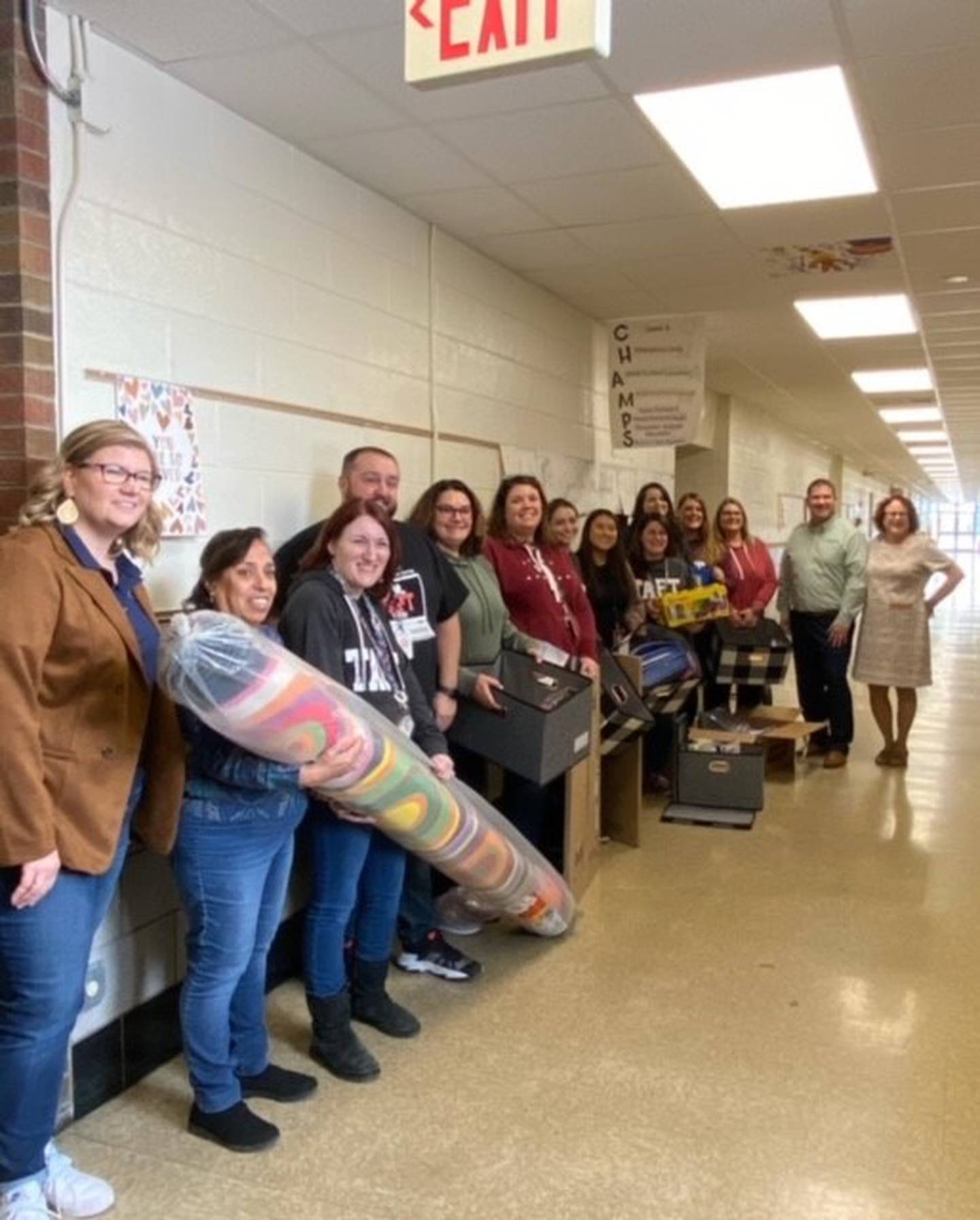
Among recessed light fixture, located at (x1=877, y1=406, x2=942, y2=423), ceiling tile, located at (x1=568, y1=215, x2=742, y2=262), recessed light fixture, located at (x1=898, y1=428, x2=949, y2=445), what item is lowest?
ceiling tile, located at (x1=568, y1=215, x2=742, y2=262)

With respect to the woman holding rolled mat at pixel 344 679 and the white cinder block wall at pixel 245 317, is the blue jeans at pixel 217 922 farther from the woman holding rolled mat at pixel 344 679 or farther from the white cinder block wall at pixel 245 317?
the white cinder block wall at pixel 245 317

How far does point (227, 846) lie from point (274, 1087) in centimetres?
67

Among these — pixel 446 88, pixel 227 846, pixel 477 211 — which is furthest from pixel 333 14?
pixel 227 846

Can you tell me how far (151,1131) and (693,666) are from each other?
315 centimetres

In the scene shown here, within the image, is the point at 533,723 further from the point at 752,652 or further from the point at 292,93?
the point at 752,652

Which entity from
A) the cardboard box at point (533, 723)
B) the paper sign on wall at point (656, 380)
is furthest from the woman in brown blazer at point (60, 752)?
the paper sign on wall at point (656, 380)

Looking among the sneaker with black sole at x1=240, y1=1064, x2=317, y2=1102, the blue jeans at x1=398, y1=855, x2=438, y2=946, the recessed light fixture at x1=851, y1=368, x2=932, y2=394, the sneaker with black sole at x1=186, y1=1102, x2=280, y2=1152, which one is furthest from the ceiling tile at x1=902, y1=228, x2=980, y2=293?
the sneaker with black sole at x1=186, y1=1102, x2=280, y2=1152

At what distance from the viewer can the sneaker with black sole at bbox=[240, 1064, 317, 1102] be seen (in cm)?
244

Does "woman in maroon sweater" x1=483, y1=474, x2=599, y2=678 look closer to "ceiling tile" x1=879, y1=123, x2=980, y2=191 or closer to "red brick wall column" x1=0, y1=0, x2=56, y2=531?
"ceiling tile" x1=879, y1=123, x2=980, y2=191

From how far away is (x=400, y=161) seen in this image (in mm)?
3383

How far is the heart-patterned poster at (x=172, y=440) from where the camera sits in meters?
2.58

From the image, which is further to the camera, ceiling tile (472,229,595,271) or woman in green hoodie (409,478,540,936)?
ceiling tile (472,229,595,271)

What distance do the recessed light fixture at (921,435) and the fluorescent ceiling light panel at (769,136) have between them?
28.1ft

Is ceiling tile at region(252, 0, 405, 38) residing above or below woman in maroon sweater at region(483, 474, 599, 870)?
above
